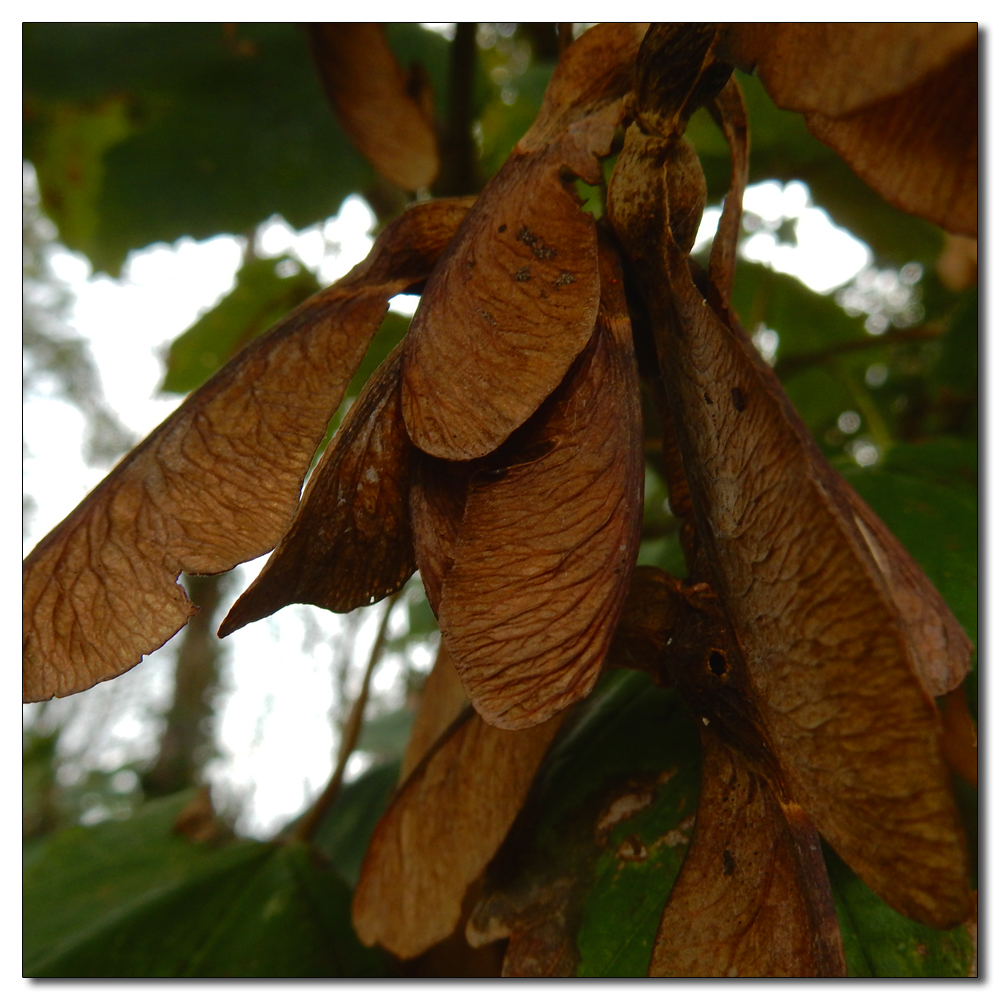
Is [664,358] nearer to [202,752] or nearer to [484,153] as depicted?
[484,153]

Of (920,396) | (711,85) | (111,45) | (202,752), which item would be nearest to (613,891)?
(711,85)

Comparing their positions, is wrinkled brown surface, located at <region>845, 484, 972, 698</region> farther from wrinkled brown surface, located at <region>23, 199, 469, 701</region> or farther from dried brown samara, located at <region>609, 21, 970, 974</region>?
wrinkled brown surface, located at <region>23, 199, 469, 701</region>

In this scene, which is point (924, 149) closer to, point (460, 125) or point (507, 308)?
point (507, 308)

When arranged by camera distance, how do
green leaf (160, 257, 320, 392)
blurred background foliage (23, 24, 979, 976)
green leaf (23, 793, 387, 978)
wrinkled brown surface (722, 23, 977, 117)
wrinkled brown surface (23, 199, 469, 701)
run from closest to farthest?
wrinkled brown surface (722, 23, 977, 117) → wrinkled brown surface (23, 199, 469, 701) → blurred background foliage (23, 24, 979, 976) → green leaf (23, 793, 387, 978) → green leaf (160, 257, 320, 392)

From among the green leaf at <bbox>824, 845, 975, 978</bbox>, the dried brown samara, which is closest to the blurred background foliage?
the green leaf at <bbox>824, 845, 975, 978</bbox>

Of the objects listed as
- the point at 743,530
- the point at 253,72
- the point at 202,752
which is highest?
the point at 253,72
